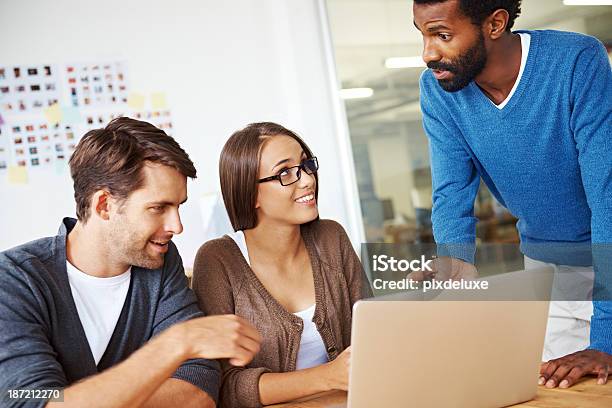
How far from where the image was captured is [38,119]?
12.6 feet

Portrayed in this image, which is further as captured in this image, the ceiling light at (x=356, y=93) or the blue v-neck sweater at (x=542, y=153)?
the ceiling light at (x=356, y=93)

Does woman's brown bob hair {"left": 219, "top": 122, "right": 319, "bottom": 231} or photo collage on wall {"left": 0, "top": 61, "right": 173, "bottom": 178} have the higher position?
photo collage on wall {"left": 0, "top": 61, "right": 173, "bottom": 178}

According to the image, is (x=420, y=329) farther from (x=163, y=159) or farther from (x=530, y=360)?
(x=163, y=159)

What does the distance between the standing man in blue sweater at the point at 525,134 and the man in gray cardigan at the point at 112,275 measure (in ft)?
2.27

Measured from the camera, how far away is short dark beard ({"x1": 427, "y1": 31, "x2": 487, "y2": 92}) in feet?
6.50

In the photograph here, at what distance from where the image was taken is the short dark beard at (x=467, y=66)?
198 centimetres

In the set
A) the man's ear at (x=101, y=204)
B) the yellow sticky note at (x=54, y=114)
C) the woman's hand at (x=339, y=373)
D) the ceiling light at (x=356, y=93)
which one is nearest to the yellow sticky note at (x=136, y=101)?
the yellow sticky note at (x=54, y=114)

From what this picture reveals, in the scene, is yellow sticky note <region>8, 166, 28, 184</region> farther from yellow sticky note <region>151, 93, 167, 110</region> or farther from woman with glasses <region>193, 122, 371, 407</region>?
woman with glasses <region>193, 122, 371, 407</region>

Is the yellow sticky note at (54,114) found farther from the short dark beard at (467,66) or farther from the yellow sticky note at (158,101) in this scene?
the short dark beard at (467,66)

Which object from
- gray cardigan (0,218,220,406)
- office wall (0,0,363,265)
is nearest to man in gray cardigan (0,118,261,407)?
gray cardigan (0,218,220,406)

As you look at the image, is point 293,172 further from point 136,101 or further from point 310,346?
point 136,101

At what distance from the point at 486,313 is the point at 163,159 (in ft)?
2.51

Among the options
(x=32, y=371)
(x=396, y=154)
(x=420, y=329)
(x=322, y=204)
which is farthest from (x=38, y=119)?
(x=420, y=329)

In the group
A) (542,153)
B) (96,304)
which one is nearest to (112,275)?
(96,304)
